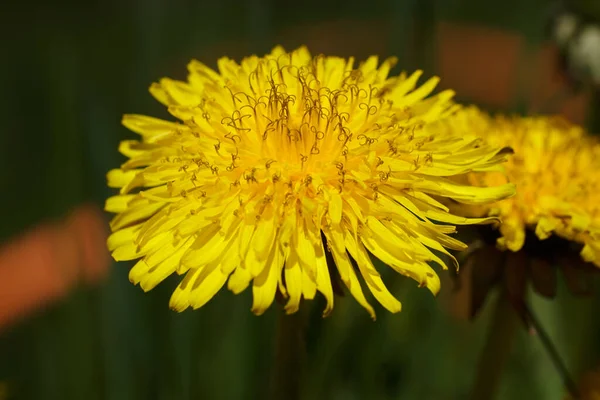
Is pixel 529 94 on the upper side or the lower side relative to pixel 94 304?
upper

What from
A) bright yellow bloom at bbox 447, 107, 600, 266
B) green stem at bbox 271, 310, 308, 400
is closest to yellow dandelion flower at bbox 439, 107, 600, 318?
bright yellow bloom at bbox 447, 107, 600, 266

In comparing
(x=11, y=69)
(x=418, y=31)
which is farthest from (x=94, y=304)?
(x=11, y=69)

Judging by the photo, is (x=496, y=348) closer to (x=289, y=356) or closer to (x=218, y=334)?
(x=289, y=356)

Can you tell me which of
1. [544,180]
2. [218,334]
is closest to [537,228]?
[544,180]

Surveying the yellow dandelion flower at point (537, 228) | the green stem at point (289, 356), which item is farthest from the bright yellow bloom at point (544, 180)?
the green stem at point (289, 356)

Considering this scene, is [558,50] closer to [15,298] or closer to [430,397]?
[430,397]

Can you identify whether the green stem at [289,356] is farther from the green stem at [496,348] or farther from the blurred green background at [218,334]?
the green stem at [496,348]

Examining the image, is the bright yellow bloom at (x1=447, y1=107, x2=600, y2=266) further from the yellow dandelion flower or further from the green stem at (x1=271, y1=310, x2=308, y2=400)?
the green stem at (x1=271, y1=310, x2=308, y2=400)
